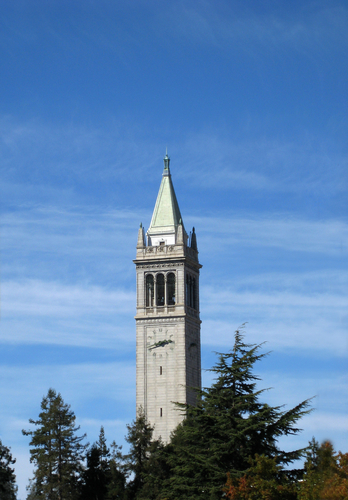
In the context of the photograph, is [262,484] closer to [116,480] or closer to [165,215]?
[116,480]

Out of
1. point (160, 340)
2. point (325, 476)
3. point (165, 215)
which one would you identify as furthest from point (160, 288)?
point (325, 476)

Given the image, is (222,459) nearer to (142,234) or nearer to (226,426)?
(226,426)

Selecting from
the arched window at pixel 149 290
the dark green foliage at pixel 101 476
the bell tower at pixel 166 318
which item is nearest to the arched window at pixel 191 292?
the bell tower at pixel 166 318

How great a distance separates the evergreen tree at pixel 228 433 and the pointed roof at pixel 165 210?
48794 millimetres

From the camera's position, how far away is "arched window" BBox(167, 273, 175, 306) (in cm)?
10200

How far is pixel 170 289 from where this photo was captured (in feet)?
337

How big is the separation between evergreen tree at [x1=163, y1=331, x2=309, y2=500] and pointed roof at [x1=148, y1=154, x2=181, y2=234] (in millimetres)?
48794

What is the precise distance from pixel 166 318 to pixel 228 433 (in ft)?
155

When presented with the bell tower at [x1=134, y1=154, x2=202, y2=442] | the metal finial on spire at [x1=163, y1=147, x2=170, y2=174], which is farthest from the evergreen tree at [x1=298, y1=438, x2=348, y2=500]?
the metal finial on spire at [x1=163, y1=147, x2=170, y2=174]

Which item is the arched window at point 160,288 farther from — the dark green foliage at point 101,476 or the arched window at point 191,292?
the dark green foliage at point 101,476

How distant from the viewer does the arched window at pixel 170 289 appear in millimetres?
102000

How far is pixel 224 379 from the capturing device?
55.1m

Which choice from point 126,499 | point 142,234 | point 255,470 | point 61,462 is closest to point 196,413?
point 255,470

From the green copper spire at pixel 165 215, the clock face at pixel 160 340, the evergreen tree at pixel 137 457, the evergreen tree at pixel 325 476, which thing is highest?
the green copper spire at pixel 165 215
